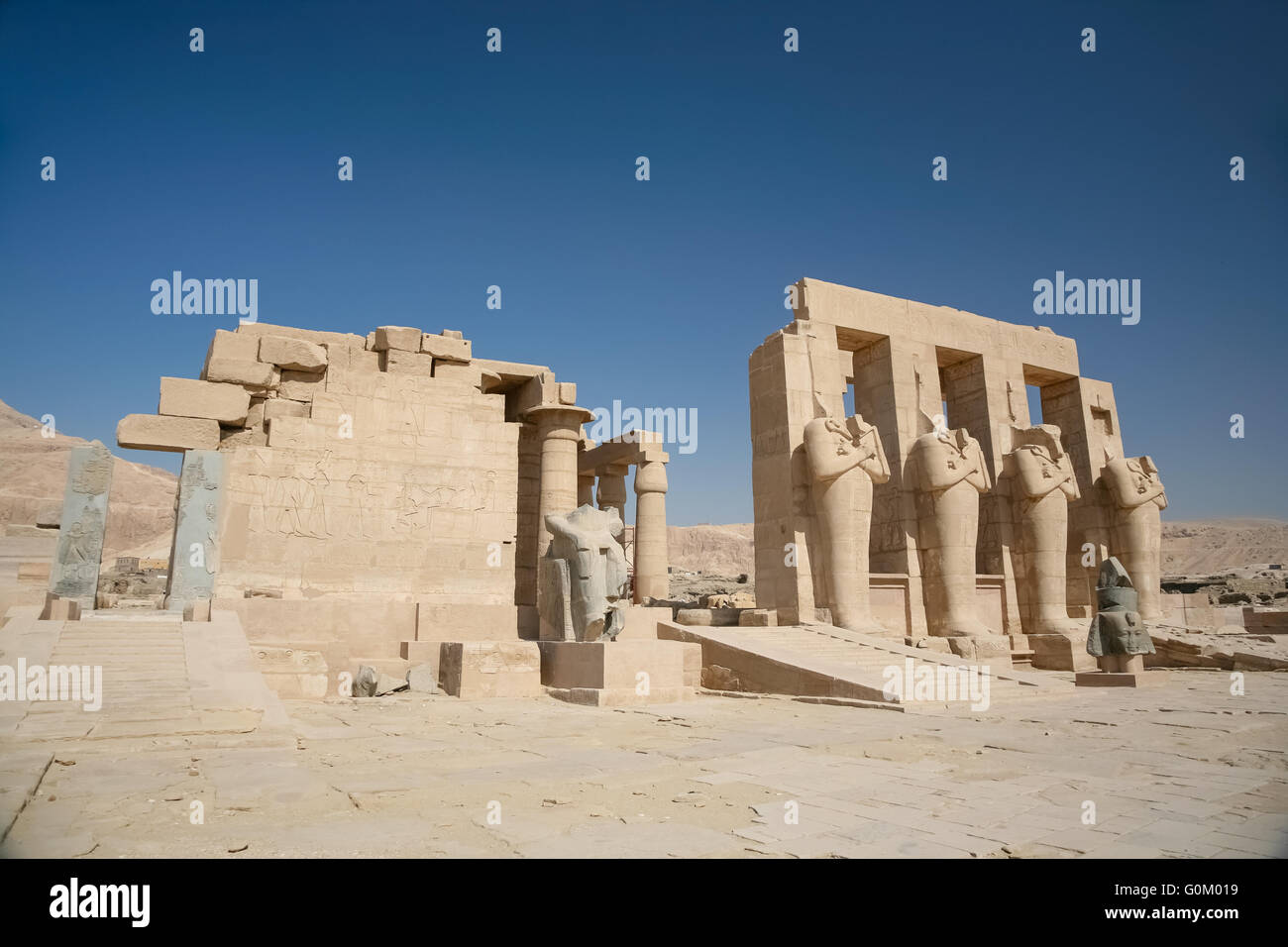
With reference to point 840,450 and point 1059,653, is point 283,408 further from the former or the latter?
point 1059,653

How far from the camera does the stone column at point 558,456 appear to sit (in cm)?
1498

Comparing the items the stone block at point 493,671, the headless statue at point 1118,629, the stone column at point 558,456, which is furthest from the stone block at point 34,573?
the headless statue at point 1118,629

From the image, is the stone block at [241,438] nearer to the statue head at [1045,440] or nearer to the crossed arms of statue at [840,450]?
the crossed arms of statue at [840,450]

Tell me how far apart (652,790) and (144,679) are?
4819mm

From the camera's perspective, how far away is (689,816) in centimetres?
399

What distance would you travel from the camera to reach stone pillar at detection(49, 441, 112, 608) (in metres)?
10.2

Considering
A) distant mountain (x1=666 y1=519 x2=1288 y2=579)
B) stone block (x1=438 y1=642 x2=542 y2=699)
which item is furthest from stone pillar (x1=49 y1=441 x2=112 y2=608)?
distant mountain (x1=666 y1=519 x2=1288 y2=579)

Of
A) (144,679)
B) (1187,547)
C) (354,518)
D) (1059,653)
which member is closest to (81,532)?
(354,518)

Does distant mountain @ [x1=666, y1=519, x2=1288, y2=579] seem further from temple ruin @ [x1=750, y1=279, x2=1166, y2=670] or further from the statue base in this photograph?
the statue base

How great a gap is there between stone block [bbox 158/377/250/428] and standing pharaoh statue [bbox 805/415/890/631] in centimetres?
927

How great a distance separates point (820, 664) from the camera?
10.8m

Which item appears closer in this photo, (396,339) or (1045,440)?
(396,339)
